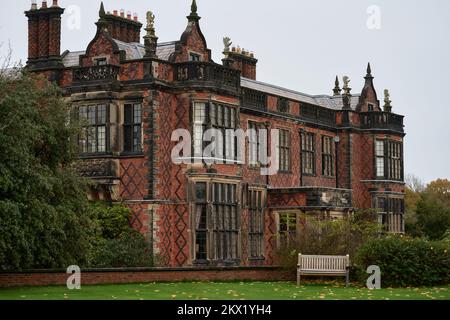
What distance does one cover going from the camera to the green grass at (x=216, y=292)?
22.8 meters

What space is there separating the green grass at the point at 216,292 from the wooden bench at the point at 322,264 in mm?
520

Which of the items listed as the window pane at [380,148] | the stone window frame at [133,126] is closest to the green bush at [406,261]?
the stone window frame at [133,126]

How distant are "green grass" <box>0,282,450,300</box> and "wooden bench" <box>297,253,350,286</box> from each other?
0.52 m

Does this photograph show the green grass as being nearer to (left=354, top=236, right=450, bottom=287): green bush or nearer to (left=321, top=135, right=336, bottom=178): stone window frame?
(left=354, top=236, right=450, bottom=287): green bush

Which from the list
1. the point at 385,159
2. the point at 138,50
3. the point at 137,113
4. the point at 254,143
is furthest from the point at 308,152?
the point at 137,113

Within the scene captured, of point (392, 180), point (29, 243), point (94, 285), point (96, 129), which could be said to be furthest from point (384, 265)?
point (392, 180)

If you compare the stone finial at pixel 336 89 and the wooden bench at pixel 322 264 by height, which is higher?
the stone finial at pixel 336 89

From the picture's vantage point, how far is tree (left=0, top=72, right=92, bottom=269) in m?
24.8

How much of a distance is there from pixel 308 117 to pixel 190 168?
11.6 meters

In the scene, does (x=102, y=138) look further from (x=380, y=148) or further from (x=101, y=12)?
(x=380, y=148)

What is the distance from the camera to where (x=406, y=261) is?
91.5ft

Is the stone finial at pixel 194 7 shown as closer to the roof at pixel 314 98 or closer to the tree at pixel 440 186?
the roof at pixel 314 98
